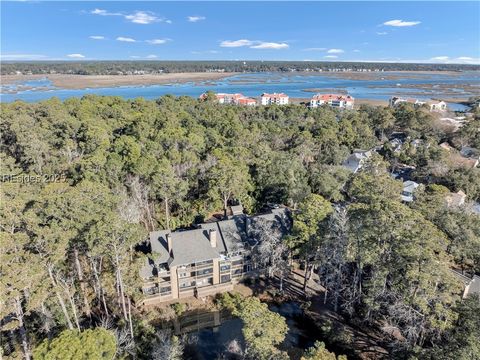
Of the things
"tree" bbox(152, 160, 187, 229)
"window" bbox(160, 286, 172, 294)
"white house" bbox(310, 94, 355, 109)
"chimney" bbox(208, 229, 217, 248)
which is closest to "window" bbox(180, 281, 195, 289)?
"window" bbox(160, 286, 172, 294)

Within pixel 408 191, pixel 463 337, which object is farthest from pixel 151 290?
pixel 408 191

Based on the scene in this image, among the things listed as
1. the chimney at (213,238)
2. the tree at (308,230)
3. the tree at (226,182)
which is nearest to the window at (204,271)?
the chimney at (213,238)

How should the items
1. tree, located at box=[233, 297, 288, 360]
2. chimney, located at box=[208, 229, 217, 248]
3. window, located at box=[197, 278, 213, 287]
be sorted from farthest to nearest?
window, located at box=[197, 278, 213, 287]
chimney, located at box=[208, 229, 217, 248]
tree, located at box=[233, 297, 288, 360]

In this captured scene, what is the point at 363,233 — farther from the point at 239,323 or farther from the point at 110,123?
the point at 110,123

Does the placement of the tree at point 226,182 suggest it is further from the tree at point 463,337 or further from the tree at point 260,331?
the tree at point 463,337

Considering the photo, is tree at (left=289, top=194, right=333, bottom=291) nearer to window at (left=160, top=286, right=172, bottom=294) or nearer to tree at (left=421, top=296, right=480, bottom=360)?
tree at (left=421, top=296, right=480, bottom=360)

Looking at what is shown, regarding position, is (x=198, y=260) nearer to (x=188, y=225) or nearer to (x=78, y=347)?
(x=188, y=225)
